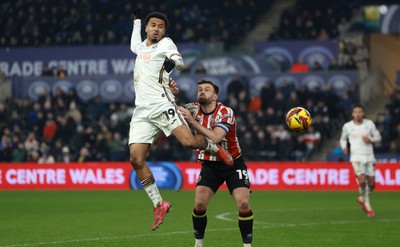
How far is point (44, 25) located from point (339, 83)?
1226cm

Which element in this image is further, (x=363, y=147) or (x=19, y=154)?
(x=19, y=154)

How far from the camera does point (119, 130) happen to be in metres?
32.2

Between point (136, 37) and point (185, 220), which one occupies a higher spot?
point (136, 37)

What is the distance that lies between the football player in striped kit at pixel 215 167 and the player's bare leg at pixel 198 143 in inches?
4.0

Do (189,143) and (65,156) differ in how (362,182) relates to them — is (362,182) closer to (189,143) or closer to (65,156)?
(189,143)

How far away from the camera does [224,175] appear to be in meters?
12.5

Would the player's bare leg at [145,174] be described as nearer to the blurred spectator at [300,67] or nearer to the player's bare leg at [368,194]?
the player's bare leg at [368,194]

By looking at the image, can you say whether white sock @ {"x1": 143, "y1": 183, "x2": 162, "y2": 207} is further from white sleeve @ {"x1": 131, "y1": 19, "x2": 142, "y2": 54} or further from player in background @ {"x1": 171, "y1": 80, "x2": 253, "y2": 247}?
white sleeve @ {"x1": 131, "y1": 19, "x2": 142, "y2": 54}

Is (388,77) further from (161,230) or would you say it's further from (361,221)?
(161,230)

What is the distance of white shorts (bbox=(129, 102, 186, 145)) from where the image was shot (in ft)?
39.6

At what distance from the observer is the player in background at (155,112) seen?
12.1m

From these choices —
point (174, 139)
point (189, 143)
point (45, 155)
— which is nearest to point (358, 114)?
point (189, 143)

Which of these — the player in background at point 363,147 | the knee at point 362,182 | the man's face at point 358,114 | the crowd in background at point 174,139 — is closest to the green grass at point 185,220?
the knee at point 362,182

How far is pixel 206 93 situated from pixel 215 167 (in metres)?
1.01
